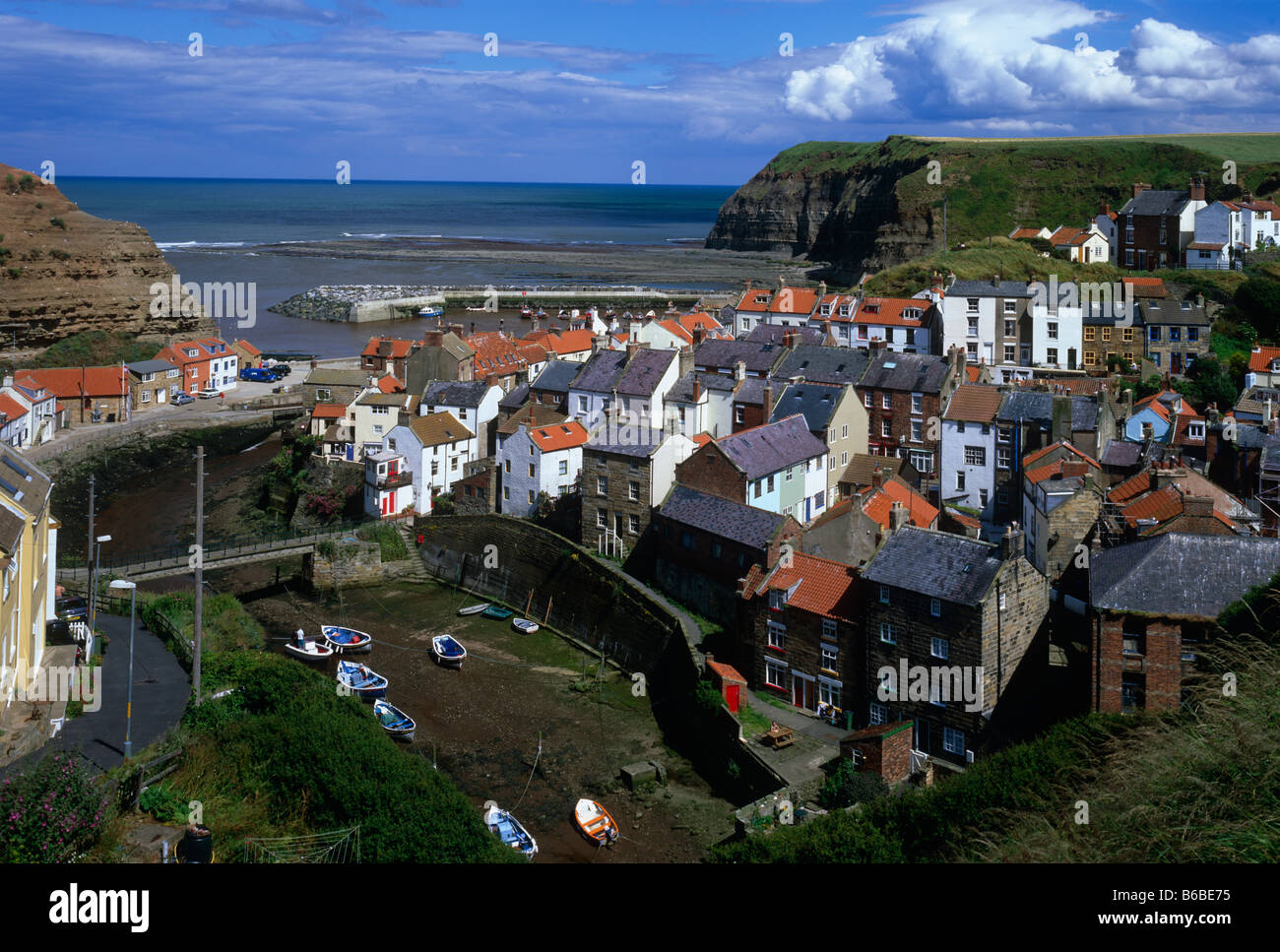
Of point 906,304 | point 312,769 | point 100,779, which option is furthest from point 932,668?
point 906,304

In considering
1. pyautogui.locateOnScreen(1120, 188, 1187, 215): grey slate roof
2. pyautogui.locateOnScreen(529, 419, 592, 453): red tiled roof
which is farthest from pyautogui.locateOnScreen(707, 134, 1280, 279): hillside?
pyautogui.locateOnScreen(529, 419, 592, 453): red tiled roof

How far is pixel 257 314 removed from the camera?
12038 centimetres

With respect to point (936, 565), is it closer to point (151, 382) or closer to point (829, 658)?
point (829, 658)

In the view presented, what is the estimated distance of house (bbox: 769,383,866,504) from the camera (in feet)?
140

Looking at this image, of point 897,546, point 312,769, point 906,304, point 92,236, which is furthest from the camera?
point 92,236

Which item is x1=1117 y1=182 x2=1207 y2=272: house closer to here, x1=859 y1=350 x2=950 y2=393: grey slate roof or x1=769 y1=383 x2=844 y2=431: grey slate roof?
x1=859 y1=350 x2=950 y2=393: grey slate roof

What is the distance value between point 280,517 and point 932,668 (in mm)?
33865

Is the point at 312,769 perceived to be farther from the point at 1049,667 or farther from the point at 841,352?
the point at 841,352

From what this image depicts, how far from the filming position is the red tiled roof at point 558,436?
4338 centimetres

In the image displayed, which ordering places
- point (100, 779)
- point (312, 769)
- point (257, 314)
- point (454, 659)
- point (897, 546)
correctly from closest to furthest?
point (100, 779) → point (312, 769) → point (897, 546) → point (454, 659) → point (257, 314)

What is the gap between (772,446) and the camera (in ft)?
128

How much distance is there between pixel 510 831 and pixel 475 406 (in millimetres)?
28843

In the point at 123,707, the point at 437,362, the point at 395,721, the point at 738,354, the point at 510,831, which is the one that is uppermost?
the point at 738,354

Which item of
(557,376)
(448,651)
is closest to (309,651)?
(448,651)
